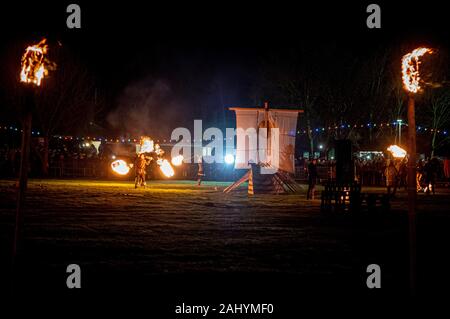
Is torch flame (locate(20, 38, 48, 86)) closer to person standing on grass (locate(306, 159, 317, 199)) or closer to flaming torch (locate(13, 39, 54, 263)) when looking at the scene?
flaming torch (locate(13, 39, 54, 263))

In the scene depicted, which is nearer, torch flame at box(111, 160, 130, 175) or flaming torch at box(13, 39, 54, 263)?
flaming torch at box(13, 39, 54, 263)

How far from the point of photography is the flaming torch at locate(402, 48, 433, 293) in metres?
5.64

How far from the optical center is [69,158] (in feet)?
134

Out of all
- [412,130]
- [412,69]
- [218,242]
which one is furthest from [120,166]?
[412,130]

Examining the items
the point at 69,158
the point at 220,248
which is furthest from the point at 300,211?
the point at 69,158

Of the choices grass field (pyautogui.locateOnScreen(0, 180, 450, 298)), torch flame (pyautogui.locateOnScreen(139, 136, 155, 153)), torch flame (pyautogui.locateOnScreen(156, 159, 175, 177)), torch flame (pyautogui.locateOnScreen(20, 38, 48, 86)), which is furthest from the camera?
torch flame (pyautogui.locateOnScreen(156, 159, 175, 177))

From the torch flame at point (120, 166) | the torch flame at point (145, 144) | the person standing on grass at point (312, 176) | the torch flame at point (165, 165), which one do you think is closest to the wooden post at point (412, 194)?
the person standing on grass at point (312, 176)

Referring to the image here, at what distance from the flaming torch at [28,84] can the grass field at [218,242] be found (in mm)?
846

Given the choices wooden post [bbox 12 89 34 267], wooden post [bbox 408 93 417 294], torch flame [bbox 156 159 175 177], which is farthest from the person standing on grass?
wooden post [bbox 12 89 34 267]

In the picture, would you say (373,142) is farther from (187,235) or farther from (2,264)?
(2,264)

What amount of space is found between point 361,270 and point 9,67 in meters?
38.5

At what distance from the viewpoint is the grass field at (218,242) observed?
7.39 m

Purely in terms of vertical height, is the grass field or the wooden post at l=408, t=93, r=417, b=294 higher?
the wooden post at l=408, t=93, r=417, b=294

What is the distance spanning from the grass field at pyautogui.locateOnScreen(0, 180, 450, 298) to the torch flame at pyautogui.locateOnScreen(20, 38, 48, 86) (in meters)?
2.34
